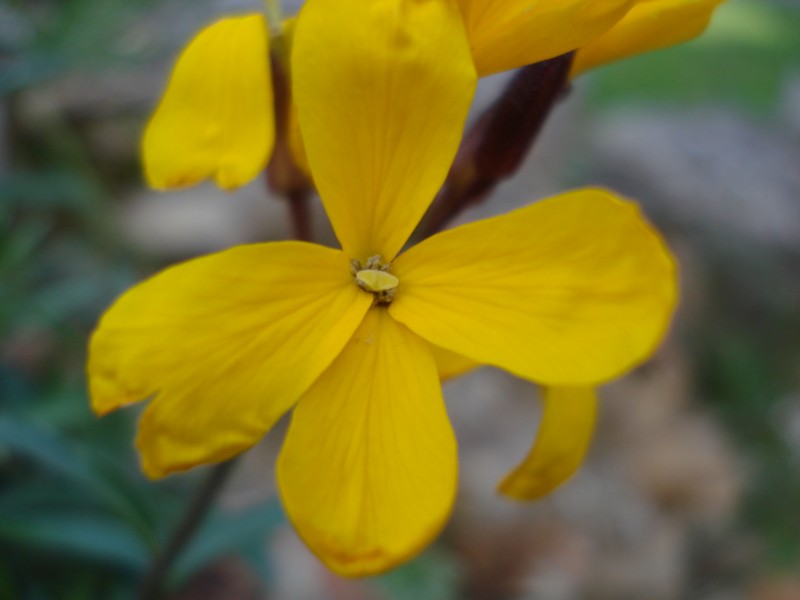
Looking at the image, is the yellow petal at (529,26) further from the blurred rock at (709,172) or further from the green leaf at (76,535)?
the blurred rock at (709,172)

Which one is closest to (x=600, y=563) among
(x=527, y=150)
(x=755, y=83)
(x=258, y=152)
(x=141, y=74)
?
(x=527, y=150)

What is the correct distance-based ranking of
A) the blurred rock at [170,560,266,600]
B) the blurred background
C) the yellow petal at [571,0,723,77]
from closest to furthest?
the yellow petal at [571,0,723,77], the blurred background, the blurred rock at [170,560,266,600]

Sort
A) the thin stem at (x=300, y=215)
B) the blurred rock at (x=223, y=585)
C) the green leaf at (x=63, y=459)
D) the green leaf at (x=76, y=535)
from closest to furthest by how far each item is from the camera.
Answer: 1. the thin stem at (x=300, y=215)
2. the green leaf at (x=63, y=459)
3. the green leaf at (x=76, y=535)
4. the blurred rock at (x=223, y=585)

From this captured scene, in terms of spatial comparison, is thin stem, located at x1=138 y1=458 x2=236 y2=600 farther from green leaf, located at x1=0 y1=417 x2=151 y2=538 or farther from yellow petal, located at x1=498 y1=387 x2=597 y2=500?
yellow petal, located at x1=498 y1=387 x2=597 y2=500

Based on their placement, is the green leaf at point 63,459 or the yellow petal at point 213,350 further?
the green leaf at point 63,459

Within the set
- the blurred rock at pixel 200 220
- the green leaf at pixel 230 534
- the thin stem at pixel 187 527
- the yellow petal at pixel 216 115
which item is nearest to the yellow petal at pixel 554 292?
the yellow petal at pixel 216 115

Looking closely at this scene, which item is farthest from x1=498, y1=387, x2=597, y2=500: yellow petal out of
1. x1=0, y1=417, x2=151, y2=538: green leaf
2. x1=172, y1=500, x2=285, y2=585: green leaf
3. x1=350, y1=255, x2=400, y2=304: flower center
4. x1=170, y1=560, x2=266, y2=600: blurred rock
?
x1=170, y1=560, x2=266, y2=600: blurred rock

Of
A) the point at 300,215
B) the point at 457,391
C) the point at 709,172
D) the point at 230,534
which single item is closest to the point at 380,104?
the point at 300,215

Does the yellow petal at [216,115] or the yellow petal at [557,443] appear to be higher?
the yellow petal at [216,115]
